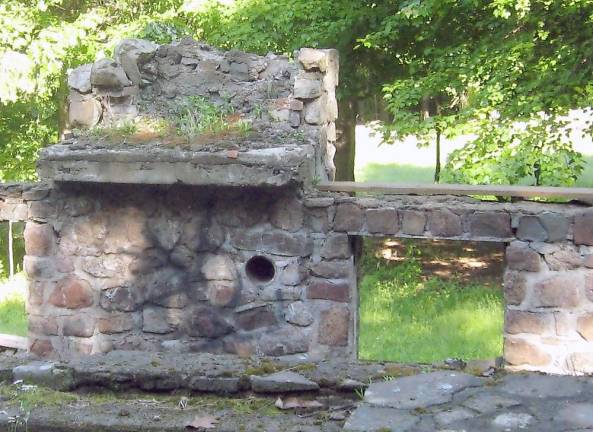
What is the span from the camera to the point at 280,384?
232 centimetres

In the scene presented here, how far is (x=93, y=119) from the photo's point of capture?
6.27 metres

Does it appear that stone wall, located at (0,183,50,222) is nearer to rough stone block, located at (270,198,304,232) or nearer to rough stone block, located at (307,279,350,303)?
rough stone block, located at (270,198,304,232)

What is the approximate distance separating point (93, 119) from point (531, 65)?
17.1ft

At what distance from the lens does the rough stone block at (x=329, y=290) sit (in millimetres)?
5578

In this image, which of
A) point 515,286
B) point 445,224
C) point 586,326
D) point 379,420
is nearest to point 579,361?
point 586,326

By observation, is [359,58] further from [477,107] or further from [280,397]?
→ [280,397]

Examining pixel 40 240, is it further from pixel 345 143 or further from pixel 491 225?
pixel 345 143

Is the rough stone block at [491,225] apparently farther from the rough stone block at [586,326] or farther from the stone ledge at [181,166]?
the stone ledge at [181,166]

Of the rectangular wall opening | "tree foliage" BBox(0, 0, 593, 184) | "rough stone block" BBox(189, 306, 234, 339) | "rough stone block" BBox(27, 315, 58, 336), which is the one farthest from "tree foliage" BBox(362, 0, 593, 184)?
the rectangular wall opening

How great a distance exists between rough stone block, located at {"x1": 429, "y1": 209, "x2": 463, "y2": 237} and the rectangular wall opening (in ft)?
Result: 16.6

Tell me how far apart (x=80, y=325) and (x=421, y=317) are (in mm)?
6014

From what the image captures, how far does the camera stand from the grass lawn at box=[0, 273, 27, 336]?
1066 centimetres

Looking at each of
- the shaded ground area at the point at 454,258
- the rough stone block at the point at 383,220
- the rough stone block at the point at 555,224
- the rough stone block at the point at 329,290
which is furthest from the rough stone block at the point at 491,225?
the shaded ground area at the point at 454,258

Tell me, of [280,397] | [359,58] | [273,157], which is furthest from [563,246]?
[359,58]
